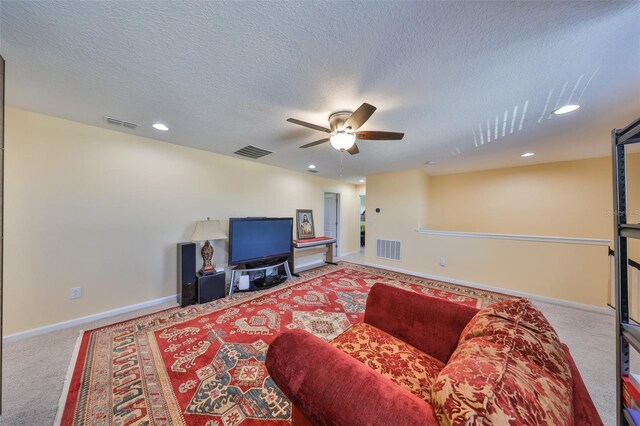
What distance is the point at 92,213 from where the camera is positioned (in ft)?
8.40

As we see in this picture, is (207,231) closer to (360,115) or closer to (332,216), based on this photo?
(360,115)

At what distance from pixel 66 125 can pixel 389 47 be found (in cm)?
348

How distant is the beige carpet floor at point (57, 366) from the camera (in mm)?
1420

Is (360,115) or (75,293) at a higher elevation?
(360,115)

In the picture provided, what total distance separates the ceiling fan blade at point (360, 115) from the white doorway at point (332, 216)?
13.9 ft

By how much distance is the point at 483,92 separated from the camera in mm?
1775

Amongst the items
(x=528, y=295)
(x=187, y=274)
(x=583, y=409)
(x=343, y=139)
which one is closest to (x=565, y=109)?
(x=343, y=139)

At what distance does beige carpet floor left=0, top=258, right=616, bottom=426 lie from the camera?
1420 millimetres

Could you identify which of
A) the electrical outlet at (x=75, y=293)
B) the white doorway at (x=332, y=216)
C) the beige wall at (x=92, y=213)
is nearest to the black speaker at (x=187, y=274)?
the beige wall at (x=92, y=213)

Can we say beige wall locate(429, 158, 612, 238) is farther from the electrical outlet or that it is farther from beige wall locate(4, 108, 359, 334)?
the electrical outlet

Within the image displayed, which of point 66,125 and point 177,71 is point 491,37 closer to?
point 177,71

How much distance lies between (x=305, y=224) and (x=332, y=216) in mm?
1453

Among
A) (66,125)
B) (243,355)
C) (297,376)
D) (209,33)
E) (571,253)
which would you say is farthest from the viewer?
(571,253)

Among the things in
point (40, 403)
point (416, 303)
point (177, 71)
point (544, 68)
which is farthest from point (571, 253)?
point (40, 403)
